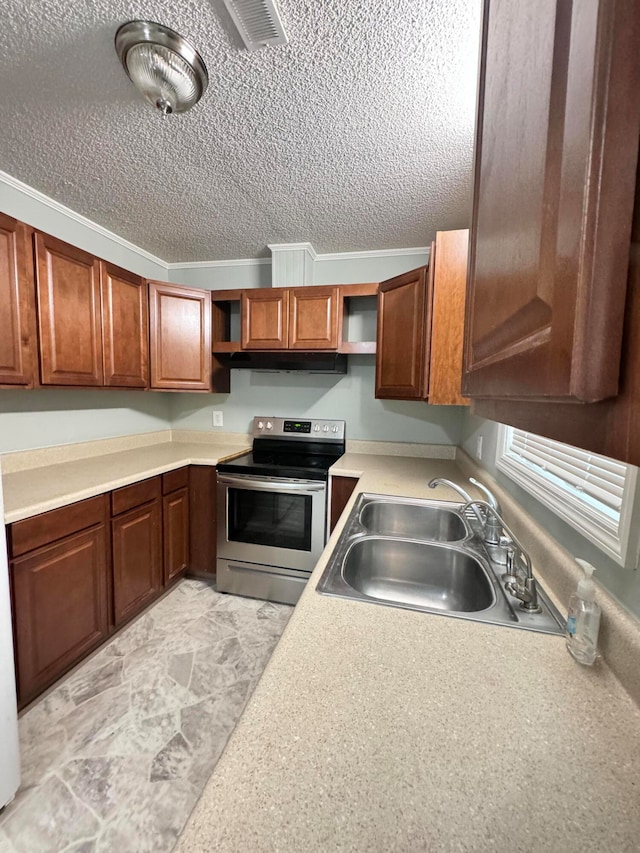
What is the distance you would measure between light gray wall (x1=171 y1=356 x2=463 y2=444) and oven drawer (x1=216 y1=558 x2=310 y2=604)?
1.10 meters

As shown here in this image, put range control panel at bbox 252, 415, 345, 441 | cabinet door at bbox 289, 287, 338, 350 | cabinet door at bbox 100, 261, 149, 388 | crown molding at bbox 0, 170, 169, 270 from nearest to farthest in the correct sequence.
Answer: crown molding at bbox 0, 170, 169, 270
cabinet door at bbox 100, 261, 149, 388
cabinet door at bbox 289, 287, 338, 350
range control panel at bbox 252, 415, 345, 441

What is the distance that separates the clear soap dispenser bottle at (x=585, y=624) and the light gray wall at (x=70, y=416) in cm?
250

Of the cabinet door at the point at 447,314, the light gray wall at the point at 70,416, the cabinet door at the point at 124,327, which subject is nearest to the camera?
the cabinet door at the point at 447,314

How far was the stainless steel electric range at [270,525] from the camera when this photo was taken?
2.11 m

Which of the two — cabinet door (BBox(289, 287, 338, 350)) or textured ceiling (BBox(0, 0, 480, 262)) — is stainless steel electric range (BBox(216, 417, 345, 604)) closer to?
cabinet door (BBox(289, 287, 338, 350))

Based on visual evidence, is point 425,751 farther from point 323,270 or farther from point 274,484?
point 323,270

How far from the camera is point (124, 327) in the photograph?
7.05 feet

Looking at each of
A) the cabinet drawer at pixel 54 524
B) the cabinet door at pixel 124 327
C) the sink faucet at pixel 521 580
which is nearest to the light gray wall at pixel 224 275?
the cabinet door at pixel 124 327

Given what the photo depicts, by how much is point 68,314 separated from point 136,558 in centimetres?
139

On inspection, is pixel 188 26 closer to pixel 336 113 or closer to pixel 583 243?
pixel 336 113

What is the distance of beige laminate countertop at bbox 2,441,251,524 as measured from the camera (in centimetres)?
144

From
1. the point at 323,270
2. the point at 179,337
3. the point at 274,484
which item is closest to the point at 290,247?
the point at 323,270

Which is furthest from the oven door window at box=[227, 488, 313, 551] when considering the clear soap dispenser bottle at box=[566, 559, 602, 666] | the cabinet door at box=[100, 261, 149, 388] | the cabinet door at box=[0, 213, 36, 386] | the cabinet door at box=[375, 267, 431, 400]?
the clear soap dispenser bottle at box=[566, 559, 602, 666]

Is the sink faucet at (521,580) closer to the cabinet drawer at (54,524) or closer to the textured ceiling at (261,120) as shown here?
the textured ceiling at (261,120)
